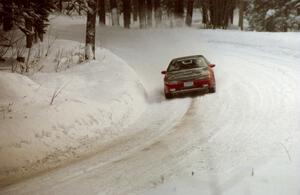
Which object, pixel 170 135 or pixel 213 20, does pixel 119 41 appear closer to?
pixel 213 20

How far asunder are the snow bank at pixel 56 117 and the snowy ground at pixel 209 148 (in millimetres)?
615

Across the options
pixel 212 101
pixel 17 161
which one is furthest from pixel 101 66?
pixel 17 161

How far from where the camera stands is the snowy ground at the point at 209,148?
7848mm

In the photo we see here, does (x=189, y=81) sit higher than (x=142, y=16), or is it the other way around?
(x=142, y=16)

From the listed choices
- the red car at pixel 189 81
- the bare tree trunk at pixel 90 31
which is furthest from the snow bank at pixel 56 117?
the bare tree trunk at pixel 90 31

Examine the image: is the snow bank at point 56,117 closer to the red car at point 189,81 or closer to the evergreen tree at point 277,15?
the red car at point 189,81

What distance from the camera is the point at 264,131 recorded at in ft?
34.8

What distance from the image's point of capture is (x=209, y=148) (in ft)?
31.9

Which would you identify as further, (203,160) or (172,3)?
(172,3)

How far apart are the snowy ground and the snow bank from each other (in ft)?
2.02

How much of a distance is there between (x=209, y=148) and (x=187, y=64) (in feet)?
26.3

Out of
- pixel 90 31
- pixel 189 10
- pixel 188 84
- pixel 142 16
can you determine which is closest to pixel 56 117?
pixel 188 84

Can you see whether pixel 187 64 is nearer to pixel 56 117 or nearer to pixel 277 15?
pixel 56 117

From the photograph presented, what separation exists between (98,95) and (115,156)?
16.6 ft
